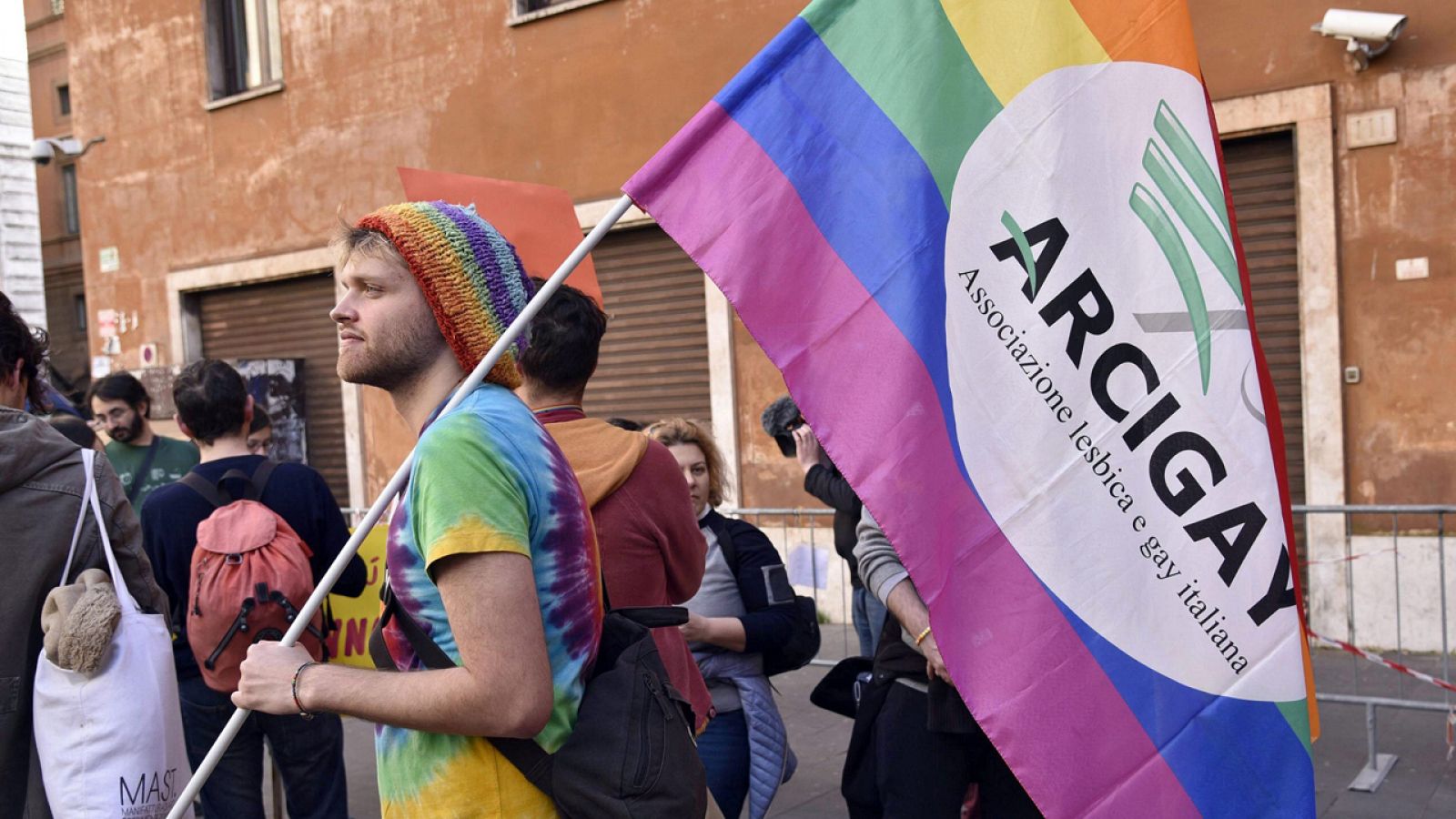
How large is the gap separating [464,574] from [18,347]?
73.5 inches

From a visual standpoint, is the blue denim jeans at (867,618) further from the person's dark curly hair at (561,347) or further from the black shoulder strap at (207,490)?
the person's dark curly hair at (561,347)

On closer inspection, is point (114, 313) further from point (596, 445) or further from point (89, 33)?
point (596, 445)

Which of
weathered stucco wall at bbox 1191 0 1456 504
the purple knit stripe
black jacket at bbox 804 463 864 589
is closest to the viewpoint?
the purple knit stripe

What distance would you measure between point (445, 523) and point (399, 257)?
49 centimetres

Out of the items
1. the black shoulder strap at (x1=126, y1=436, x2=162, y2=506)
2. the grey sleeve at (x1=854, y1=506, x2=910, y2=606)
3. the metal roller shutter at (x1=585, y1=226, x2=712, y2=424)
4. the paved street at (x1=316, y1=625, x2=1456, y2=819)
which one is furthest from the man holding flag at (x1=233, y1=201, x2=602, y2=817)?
the metal roller shutter at (x1=585, y1=226, x2=712, y2=424)

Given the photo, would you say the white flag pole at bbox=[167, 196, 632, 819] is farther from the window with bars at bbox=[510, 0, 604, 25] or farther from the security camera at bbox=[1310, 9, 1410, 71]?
the window with bars at bbox=[510, 0, 604, 25]

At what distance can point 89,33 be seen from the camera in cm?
1600

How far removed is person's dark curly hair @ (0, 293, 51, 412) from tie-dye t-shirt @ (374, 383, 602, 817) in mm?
1649

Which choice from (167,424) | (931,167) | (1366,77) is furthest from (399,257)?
(167,424)

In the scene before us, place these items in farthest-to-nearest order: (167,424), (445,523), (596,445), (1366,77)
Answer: (167,424), (1366,77), (596,445), (445,523)

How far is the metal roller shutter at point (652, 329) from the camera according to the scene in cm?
1123

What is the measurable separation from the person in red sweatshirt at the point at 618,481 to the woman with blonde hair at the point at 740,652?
41 centimetres

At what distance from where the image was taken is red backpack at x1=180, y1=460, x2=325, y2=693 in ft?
12.7

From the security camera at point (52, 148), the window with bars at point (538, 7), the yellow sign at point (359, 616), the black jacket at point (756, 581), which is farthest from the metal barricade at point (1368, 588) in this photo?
the security camera at point (52, 148)
